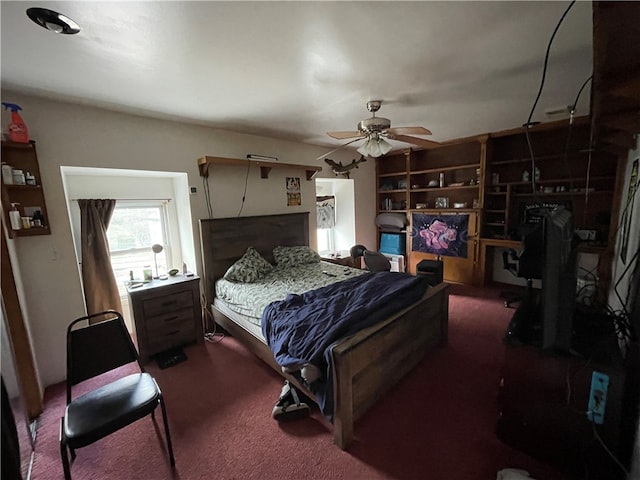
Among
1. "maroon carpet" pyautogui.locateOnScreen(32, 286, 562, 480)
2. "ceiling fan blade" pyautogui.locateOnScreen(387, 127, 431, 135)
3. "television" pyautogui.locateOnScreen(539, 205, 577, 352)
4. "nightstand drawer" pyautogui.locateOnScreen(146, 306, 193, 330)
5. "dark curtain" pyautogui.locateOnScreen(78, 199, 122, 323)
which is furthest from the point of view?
"dark curtain" pyautogui.locateOnScreen(78, 199, 122, 323)

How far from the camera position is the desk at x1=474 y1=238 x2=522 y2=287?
4.00 metres

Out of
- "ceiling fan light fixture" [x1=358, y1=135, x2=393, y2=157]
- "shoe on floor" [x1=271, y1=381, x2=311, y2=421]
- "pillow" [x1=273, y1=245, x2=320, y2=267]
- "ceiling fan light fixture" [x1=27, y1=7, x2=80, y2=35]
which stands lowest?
"shoe on floor" [x1=271, y1=381, x2=311, y2=421]

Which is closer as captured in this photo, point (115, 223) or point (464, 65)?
point (464, 65)

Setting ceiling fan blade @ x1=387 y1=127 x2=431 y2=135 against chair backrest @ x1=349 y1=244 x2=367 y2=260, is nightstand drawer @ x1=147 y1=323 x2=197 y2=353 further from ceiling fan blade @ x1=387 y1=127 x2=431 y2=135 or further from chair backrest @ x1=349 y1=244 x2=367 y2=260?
ceiling fan blade @ x1=387 y1=127 x2=431 y2=135

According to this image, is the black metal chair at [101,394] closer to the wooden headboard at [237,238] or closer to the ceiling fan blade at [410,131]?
the wooden headboard at [237,238]

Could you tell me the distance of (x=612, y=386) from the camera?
1259 millimetres

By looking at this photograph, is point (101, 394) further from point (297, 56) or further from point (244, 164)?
point (244, 164)

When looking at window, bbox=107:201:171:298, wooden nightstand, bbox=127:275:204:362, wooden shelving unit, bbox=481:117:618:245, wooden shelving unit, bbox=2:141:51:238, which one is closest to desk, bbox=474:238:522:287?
wooden shelving unit, bbox=481:117:618:245

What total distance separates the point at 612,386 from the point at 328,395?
1.40m

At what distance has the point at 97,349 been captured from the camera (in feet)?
5.63

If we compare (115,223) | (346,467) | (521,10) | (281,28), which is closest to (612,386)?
(346,467)

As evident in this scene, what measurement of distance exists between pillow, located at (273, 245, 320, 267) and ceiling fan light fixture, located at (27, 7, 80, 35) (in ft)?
8.70

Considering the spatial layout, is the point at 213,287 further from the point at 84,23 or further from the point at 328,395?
the point at 84,23

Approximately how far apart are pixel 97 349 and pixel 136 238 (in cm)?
180
